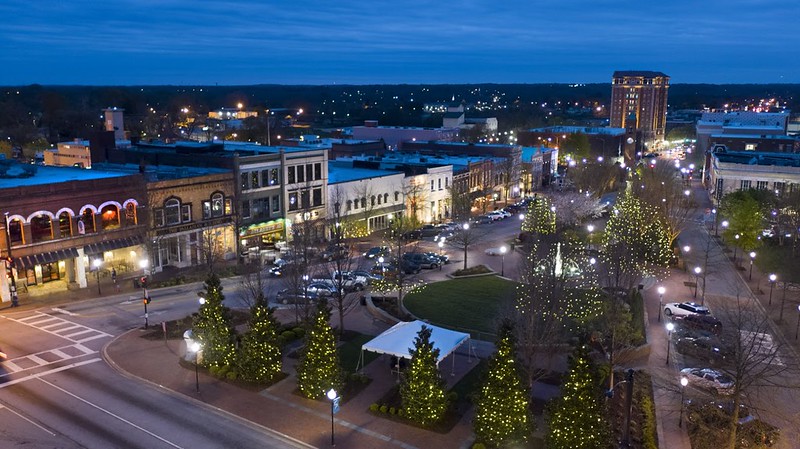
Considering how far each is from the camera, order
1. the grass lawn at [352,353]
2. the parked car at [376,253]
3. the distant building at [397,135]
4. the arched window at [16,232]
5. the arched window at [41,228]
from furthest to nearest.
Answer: the distant building at [397,135] < the parked car at [376,253] < the arched window at [41,228] < the arched window at [16,232] < the grass lawn at [352,353]

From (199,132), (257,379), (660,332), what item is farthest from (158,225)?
(199,132)

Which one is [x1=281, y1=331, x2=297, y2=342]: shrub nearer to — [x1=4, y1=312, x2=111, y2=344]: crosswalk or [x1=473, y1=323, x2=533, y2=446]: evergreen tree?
[x1=4, y1=312, x2=111, y2=344]: crosswalk

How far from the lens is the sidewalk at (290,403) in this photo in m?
24.1

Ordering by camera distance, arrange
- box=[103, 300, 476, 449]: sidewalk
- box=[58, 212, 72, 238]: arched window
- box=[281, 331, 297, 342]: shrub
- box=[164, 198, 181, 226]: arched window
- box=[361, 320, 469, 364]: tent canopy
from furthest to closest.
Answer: box=[164, 198, 181, 226]: arched window
box=[58, 212, 72, 238]: arched window
box=[281, 331, 297, 342]: shrub
box=[361, 320, 469, 364]: tent canopy
box=[103, 300, 476, 449]: sidewalk

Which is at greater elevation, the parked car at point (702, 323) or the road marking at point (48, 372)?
the parked car at point (702, 323)

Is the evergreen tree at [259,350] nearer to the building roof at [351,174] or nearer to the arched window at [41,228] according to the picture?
the arched window at [41,228]

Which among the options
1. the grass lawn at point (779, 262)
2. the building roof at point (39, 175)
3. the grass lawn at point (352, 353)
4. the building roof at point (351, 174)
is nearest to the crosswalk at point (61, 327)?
the building roof at point (39, 175)

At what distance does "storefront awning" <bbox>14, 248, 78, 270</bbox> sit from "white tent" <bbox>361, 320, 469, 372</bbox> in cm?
2606

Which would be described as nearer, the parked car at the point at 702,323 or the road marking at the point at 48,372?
the road marking at the point at 48,372

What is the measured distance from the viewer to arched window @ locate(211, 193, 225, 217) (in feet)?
178

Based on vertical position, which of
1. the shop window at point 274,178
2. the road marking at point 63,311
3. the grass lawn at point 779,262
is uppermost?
the shop window at point 274,178

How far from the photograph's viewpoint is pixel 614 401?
2683 cm

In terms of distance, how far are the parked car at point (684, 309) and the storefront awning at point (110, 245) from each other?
37518 mm

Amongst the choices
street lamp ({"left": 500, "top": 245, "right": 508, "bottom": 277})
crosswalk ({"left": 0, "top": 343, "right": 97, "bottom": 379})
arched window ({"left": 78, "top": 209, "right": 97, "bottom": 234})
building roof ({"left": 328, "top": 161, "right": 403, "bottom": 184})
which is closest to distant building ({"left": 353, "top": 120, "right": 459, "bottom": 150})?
building roof ({"left": 328, "top": 161, "right": 403, "bottom": 184})
